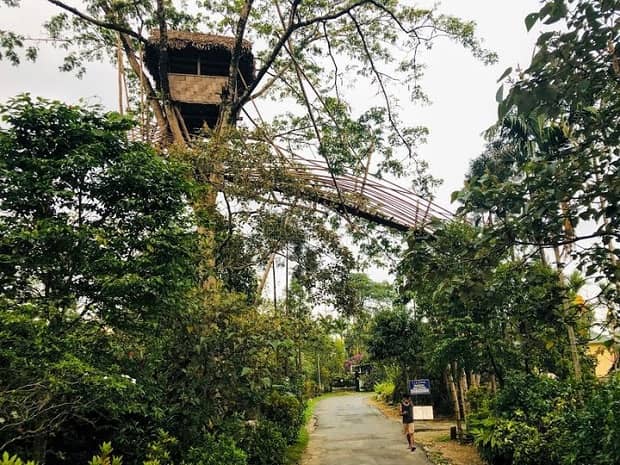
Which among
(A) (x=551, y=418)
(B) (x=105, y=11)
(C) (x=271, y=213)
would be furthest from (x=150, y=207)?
(A) (x=551, y=418)

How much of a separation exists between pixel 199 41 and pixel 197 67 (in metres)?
0.64

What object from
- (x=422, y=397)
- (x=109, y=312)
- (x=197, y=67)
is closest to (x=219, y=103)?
(x=197, y=67)

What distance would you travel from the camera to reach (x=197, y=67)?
11797 mm

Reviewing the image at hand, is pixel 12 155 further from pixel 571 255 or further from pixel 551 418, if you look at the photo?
pixel 551 418

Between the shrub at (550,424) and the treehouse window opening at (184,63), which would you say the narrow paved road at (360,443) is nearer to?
the shrub at (550,424)

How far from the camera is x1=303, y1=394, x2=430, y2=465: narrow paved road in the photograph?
9.49 m

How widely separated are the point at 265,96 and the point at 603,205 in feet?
33.8

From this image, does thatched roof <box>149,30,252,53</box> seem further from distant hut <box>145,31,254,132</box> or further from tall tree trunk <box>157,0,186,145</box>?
tall tree trunk <box>157,0,186,145</box>

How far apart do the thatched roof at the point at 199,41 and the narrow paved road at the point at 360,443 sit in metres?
9.64

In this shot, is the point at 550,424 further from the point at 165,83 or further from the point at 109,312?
the point at 165,83

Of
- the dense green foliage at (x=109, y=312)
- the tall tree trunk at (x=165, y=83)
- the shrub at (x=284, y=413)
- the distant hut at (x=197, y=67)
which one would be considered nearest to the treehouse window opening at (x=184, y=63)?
the distant hut at (x=197, y=67)

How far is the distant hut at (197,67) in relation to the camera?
11.1m

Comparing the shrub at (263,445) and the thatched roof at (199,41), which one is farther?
the thatched roof at (199,41)

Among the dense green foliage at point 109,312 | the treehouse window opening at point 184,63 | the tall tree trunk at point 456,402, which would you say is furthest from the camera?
the treehouse window opening at point 184,63
